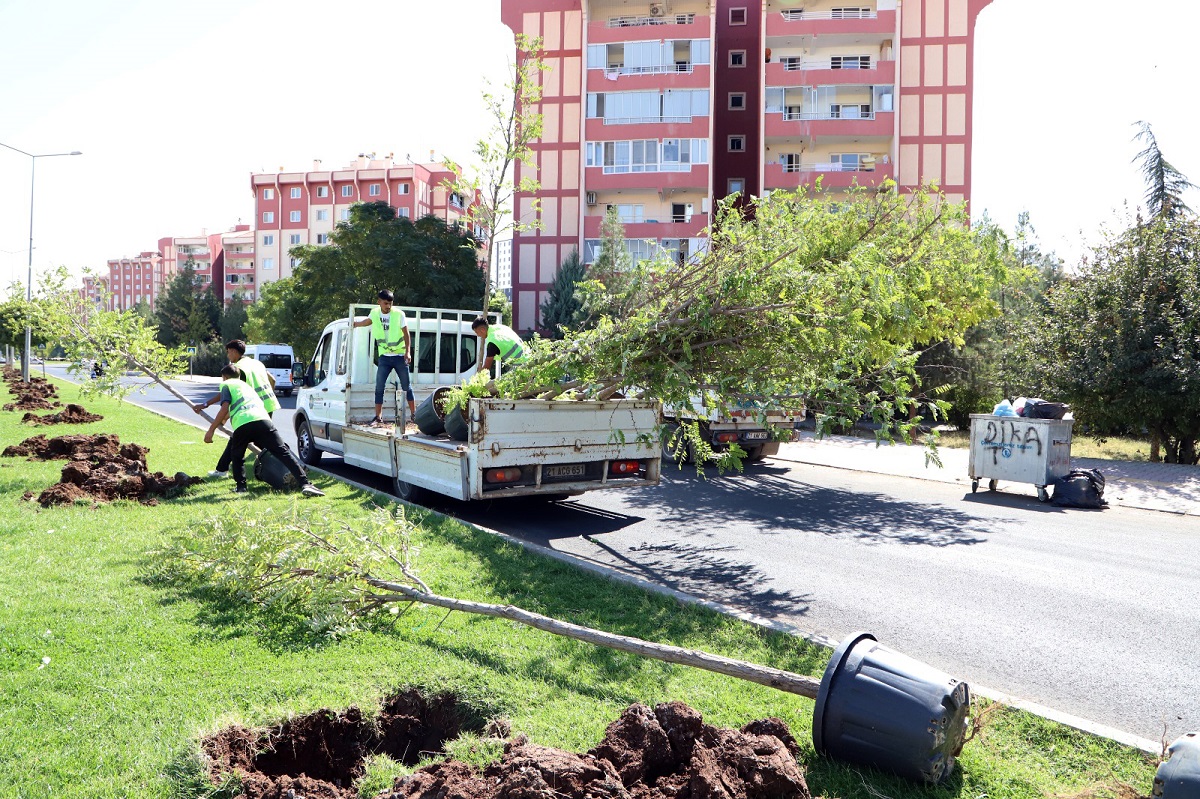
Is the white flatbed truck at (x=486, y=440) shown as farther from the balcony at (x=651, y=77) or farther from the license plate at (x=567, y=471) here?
the balcony at (x=651, y=77)

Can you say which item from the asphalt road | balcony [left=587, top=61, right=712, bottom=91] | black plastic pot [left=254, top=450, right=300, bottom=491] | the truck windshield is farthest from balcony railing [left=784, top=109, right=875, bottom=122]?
black plastic pot [left=254, top=450, right=300, bottom=491]

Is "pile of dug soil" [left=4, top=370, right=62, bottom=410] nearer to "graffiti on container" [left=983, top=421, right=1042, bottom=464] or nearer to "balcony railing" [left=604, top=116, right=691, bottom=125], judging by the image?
"graffiti on container" [left=983, top=421, right=1042, bottom=464]

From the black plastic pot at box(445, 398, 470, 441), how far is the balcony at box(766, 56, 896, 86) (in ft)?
123

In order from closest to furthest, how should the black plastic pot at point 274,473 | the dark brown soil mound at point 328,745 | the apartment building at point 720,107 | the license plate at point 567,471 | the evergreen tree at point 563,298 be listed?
the dark brown soil mound at point 328,745 < the license plate at point 567,471 < the black plastic pot at point 274,473 < the evergreen tree at point 563,298 < the apartment building at point 720,107

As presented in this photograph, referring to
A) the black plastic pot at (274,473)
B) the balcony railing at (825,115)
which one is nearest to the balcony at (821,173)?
the balcony railing at (825,115)

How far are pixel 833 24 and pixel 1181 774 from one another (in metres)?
→ 44.1

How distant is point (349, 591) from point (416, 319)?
7.32 meters

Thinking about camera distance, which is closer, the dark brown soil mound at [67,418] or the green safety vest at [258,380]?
the green safety vest at [258,380]

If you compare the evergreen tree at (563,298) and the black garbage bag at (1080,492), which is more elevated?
the evergreen tree at (563,298)

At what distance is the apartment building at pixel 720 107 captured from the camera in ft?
134

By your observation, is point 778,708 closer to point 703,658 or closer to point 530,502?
point 703,658

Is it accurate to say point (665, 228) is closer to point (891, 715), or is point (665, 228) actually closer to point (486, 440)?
point (486, 440)

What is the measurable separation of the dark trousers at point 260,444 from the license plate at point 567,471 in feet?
9.72

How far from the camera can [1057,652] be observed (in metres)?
5.24
